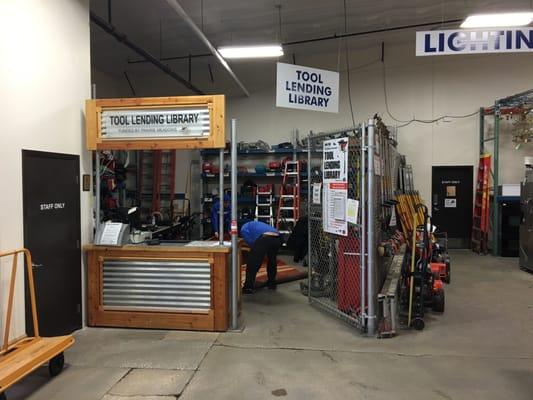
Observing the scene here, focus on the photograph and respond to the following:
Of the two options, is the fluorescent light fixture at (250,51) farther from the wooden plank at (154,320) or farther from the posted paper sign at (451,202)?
the posted paper sign at (451,202)

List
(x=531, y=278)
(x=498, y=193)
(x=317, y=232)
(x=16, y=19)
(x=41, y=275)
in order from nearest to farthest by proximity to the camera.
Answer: (x=16, y=19)
(x=41, y=275)
(x=317, y=232)
(x=531, y=278)
(x=498, y=193)

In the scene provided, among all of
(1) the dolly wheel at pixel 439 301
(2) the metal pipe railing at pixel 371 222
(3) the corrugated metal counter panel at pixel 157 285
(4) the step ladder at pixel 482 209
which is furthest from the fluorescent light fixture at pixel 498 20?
(3) the corrugated metal counter panel at pixel 157 285

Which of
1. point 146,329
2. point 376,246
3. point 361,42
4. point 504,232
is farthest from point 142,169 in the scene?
point 504,232

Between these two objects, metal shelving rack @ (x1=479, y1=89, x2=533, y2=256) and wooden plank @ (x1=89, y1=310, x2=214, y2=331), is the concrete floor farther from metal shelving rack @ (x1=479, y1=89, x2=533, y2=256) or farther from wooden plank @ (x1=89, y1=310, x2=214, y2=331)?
metal shelving rack @ (x1=479, y1=89, x2=533, y2=256)

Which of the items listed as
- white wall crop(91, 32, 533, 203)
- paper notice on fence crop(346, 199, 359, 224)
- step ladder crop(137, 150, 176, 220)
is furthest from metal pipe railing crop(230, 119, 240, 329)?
step ladder crop(137, 150, 176, 220)

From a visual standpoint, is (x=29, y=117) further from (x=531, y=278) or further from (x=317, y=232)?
(x=531, y=278)

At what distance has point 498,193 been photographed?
386 inches

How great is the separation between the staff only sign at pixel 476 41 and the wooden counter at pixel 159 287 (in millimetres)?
3952

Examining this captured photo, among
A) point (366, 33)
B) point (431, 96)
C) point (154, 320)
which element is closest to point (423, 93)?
point (431, 96)

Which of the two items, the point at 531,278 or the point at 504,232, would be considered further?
the point at 504,232

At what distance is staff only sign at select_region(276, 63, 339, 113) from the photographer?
642 centimetres

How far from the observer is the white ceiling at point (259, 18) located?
8086mm

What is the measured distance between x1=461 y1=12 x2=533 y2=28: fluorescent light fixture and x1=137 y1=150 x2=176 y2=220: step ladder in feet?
27.2

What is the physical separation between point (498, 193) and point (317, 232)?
5987 millimetres
